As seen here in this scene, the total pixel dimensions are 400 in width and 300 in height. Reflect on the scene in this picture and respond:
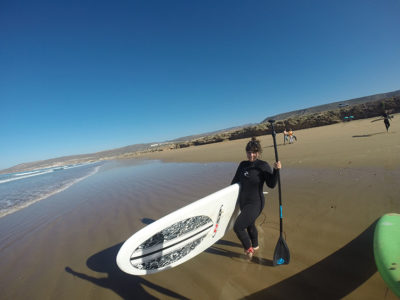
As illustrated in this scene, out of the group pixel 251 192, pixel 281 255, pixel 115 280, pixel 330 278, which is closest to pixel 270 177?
pixel 251 192

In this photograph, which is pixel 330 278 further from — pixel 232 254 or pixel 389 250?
pixel 232 254

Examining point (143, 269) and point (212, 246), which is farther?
point (212, 246)

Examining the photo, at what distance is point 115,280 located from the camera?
9.21 ft

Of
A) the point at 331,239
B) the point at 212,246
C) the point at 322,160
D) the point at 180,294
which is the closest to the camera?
the point at 180,294

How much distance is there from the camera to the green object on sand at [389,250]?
1.62 metres

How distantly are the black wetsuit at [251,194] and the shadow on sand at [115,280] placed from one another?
48.1 inches

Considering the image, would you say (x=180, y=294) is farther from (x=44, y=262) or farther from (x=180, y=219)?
(x=44, y=262)

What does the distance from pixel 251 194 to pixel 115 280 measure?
8.60 feet

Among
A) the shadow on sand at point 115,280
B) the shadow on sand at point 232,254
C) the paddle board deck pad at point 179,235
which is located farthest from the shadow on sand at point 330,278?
the shadow on sand at point 115,280

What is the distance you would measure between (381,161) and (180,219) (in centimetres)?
719

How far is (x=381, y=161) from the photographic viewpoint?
19.0 feet

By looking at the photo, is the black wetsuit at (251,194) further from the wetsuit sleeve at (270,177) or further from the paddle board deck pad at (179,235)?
the paddle board deck pad at (179,235)

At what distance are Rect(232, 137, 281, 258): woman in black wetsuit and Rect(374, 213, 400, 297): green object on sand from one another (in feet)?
4.25

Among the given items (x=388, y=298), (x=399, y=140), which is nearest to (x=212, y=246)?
(x=388, y=298)
